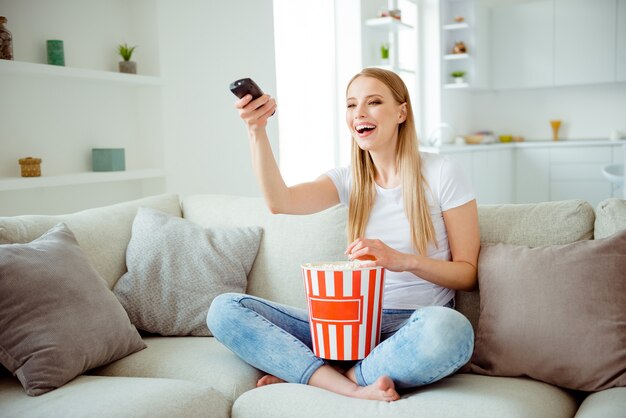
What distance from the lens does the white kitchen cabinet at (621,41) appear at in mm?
6188

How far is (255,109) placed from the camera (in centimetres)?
172

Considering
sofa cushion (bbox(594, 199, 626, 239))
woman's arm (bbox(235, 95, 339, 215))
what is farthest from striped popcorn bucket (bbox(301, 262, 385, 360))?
sofa cushion (bbox(594, 199, 626, 239))

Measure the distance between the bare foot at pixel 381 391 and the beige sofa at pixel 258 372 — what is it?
0.02m

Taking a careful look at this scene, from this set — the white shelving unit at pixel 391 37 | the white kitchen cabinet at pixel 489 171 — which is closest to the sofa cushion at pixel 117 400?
the white shelving unit at pixel 391 37

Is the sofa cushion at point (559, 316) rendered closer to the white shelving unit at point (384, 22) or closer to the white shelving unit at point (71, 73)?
the white shelving unit at point (71, 73)

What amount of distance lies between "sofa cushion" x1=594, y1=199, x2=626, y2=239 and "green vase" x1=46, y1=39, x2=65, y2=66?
2288 mm

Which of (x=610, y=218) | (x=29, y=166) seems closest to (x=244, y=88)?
(x=610, y=218)

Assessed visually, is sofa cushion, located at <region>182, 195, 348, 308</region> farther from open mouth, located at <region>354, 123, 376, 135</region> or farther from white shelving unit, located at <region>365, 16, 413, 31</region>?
white shelving unit, located at <region>365, 16, 413, 31</region>

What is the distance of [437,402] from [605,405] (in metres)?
0.35

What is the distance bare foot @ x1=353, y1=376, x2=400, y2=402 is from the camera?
57.9 inches

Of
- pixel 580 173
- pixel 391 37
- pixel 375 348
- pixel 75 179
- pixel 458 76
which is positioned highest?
pixel 391 37

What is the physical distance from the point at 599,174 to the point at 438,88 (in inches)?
65.8

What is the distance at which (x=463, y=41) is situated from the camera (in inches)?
252

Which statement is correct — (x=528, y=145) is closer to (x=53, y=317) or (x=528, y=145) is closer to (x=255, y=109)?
(x=255, y=109)
